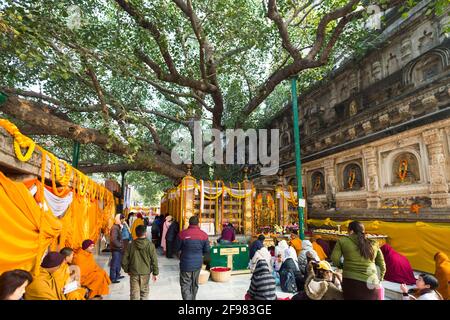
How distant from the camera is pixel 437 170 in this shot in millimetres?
8344

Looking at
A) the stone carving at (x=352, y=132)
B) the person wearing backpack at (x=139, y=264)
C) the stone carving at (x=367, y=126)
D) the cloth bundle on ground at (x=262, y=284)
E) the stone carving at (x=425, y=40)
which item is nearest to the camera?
the cloth bundle on ground at (x=262, y=284)

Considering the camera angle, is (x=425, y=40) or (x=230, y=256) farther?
(x=425, y=40)

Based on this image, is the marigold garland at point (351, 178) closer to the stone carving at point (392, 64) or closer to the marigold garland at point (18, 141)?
the stone carving at point (392, 64)

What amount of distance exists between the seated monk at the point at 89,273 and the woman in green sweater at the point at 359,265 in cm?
501

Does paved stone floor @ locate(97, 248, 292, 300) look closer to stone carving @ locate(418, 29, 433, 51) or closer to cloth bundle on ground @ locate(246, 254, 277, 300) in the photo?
cloth bundle on ground @ locate(246, 254, 277, 300)

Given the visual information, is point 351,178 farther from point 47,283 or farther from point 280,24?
point 47,283

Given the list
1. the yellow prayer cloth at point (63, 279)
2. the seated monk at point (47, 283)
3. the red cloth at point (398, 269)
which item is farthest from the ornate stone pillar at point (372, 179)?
the seated monk at point (47, 283)

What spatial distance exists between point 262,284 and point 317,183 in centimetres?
1103

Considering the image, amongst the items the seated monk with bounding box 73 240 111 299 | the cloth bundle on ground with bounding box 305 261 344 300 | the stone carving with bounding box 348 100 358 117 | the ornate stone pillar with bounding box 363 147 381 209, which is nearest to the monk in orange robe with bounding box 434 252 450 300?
the cloth bundle on ground with bounding box 305 261 344 300

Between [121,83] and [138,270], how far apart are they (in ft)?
43.8

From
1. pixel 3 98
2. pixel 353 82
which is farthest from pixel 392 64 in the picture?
pixel 3 98

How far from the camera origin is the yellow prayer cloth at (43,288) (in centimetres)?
316

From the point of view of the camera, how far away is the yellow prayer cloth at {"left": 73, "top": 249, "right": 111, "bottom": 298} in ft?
Result: 18.3

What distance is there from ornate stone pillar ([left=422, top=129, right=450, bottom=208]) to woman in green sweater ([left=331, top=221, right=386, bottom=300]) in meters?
6.16
